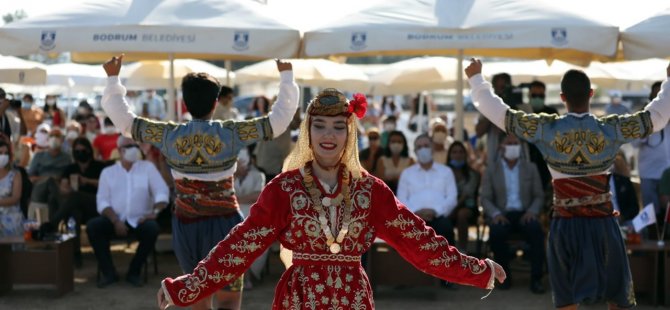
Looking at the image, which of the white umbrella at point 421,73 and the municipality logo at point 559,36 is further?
the white umbrella at point 421,73

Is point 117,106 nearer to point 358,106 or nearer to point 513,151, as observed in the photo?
point 358,106

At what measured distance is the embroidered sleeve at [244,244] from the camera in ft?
14.1

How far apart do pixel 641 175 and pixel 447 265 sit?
7.11 metres

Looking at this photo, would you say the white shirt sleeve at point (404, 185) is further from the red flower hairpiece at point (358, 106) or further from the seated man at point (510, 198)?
the red flower hairpiece at point (358, 106)

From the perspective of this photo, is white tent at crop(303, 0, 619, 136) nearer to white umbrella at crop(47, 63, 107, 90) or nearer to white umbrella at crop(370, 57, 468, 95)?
white umbrella at crop(370, 57, 468, 95)

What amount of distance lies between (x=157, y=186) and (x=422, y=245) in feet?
20.0

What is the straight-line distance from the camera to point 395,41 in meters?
9.72

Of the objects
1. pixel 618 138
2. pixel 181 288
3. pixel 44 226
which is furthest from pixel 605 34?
pixel 181 288

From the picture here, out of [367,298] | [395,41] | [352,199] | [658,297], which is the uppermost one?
[395,41]

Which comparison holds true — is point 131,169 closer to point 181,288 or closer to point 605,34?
point 605,34

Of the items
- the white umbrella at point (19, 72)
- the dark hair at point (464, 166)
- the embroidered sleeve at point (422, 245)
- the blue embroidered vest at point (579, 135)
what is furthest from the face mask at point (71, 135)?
the embroidered sleeve at point (422, 245)

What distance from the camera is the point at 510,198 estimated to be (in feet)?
33.4

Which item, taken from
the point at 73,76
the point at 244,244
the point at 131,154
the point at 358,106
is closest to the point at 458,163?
the point at 131,154

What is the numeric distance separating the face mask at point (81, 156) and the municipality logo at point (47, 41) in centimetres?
147
